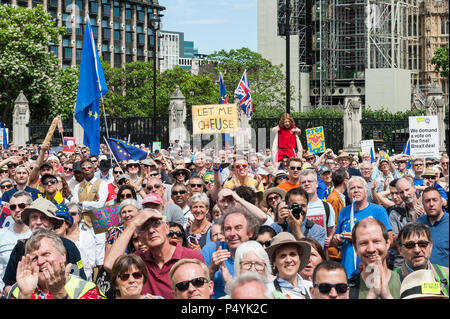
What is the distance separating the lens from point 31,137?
37844 mm

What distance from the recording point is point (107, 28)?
208 feet

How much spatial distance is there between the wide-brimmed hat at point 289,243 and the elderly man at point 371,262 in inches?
18.5

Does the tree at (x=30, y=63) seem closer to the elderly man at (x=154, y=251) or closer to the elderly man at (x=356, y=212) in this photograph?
the elderly man at (x=356, y=212)

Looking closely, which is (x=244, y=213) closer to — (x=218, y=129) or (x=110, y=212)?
(x=110, y=212)

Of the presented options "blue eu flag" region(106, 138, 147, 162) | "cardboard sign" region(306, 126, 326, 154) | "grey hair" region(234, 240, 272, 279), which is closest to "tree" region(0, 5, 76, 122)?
"cardboard sign" region(306, 126, 326, 154)

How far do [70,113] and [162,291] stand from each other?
45351 millimetres

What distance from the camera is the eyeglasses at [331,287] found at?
435cm

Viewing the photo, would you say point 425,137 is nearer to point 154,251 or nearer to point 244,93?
point 154,251

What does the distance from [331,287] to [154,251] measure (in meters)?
1.74

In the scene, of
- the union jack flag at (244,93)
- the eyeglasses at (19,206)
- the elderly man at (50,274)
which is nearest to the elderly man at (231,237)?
the elderly man at (50,274)

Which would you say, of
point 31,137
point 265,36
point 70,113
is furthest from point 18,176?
point 265,36

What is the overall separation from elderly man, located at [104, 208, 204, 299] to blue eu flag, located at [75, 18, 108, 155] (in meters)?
8.20

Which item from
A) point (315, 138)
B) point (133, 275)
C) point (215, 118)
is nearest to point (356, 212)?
point (133, 275)

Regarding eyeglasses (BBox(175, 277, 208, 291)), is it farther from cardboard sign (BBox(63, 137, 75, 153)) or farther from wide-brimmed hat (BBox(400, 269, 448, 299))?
cardboard sign (BBox(63, 137, 75, 153))
